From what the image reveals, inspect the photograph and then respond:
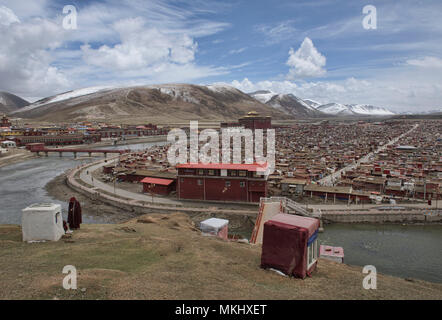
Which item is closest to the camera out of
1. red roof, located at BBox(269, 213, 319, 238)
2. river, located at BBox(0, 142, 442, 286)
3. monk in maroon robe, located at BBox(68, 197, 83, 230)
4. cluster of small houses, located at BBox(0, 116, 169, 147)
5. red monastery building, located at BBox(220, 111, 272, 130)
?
red roof, located at BBox(269, 213, 319, 238)

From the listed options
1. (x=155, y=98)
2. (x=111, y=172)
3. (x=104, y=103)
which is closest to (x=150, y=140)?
(x=111, y=172)

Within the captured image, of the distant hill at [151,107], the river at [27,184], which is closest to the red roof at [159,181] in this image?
the river at [27,184]

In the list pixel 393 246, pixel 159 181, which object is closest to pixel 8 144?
pixel 159 181

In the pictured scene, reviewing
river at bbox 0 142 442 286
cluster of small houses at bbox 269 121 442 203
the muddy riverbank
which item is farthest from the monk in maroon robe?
cluster of small houses at bbox 269 121 442 203

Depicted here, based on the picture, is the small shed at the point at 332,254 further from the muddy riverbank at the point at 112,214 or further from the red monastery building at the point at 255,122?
the red monastery building at the point at 255,122

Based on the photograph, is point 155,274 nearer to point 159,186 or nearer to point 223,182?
point 223,182

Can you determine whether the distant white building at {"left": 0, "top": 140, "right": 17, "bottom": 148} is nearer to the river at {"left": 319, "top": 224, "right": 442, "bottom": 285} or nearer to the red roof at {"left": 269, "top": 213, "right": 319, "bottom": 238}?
the river at {"left": 319, "top": 224, "right": 442, "bottom": 285}
